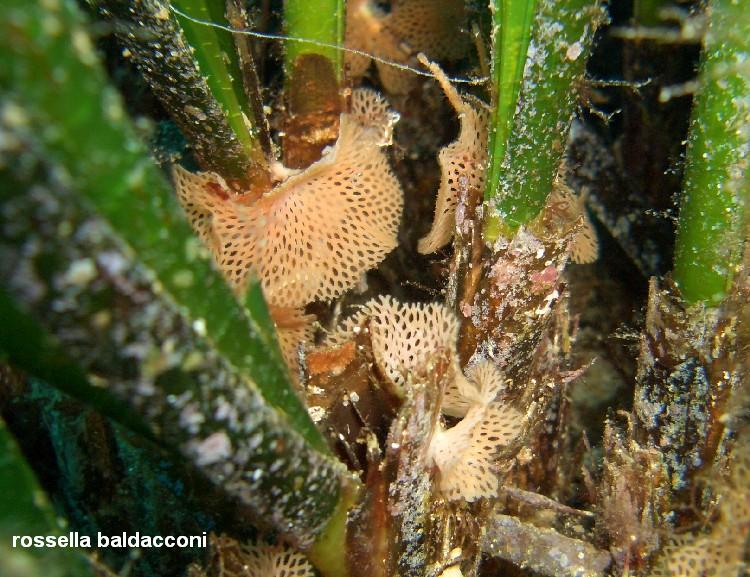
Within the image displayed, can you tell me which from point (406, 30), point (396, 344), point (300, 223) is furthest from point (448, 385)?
point (406, 30)

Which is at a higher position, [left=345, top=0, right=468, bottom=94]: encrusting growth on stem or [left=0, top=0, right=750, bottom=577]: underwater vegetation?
[left=345, top=0, right=468, bottom=94]: encrusting growth on stem

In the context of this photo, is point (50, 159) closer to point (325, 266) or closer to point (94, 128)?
point (94, 128)

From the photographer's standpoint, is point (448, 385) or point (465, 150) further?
point (465, 150)

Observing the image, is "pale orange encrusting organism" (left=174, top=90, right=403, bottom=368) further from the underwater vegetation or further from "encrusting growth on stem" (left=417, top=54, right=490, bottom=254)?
"encrusting growth on stem" (left=417, top=54, right=490, bottom=254)

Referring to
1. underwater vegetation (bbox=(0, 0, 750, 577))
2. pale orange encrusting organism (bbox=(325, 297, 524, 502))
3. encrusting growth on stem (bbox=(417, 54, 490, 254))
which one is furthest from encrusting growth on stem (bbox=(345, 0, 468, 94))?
pale orange encrusting organism (bbox=(325, 297, 524, 502))

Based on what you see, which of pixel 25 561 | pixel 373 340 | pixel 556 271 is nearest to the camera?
pixel 25 561

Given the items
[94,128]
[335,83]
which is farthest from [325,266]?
[94,128]

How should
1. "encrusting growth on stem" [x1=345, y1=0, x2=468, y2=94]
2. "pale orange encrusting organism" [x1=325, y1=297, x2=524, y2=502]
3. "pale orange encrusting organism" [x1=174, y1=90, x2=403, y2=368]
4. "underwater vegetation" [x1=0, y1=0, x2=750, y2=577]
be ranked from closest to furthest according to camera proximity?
"underwater vegetation" [x1=0, y1=0, x2=750, y2=577]
"pale orange encrusting organism" [x1=325, y1=297, x2=524, y2=502]
"pale orange encrusting organism" [x1=174, y1=90, x2=403, y2=368]
"encrusting growth on stem" [x1=345, y1=0, x2=468, y2=94]

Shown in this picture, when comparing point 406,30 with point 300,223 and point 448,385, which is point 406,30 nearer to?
point 300,223

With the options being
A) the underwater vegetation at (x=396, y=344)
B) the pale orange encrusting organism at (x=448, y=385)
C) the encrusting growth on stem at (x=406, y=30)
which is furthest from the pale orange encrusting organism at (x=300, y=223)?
the encrusting growth on stem at (x=406, y=30)
